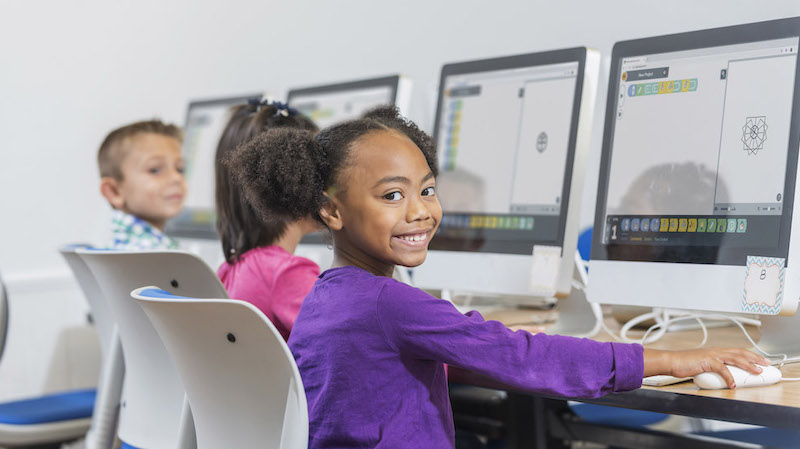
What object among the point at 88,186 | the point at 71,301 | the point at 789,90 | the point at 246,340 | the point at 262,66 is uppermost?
the point at 262,66

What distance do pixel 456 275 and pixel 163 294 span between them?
902 mm

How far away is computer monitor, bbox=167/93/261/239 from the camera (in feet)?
9.59

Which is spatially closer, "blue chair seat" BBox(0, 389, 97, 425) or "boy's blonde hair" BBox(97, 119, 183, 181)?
"blue chair seat" BBox(0, 389, 97, 425)

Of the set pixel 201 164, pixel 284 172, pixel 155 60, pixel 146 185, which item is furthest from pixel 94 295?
pixel 155 60

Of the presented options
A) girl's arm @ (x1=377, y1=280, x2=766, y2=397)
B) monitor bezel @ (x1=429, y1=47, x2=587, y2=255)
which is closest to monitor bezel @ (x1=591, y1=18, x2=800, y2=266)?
monitor bezel @ (x1=429, y1=47, x2=587, y2=255)

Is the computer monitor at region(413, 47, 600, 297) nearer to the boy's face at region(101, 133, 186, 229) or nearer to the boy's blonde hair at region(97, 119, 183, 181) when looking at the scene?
the boy's face at region(101, 133, 186, 229)

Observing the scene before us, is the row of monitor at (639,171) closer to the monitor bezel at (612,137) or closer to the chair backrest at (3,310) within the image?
the monitor bezel at (612,137)

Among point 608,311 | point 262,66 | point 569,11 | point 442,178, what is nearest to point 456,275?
point 442,178

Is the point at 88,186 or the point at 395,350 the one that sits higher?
the point at 88,186

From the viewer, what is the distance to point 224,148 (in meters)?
1.95

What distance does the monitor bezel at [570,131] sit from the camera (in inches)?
71.8

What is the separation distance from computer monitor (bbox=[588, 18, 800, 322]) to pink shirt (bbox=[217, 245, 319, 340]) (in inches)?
21.8

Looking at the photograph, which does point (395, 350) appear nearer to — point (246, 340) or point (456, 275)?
point (246, 340)

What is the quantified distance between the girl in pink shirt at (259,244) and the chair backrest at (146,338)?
175 mm
